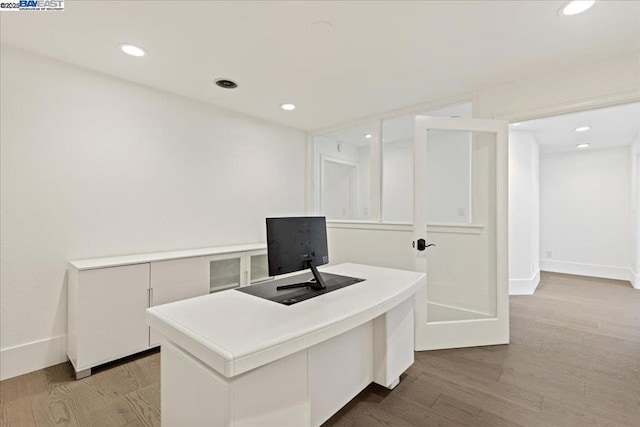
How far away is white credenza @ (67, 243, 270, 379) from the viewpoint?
7.29 feet

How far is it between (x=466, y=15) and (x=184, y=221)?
3107mm

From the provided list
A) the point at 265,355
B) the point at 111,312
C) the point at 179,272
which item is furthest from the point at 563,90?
the point at 111,312

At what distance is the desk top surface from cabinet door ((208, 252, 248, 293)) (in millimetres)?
1452

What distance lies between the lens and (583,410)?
1.87 meters

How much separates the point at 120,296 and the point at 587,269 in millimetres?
7606

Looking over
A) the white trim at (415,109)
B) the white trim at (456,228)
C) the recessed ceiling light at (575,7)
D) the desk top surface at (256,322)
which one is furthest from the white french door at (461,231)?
the desk top surface at (256,322)

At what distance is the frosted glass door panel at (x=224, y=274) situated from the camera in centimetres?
310

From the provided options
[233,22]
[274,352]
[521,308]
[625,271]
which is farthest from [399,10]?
[625,271]

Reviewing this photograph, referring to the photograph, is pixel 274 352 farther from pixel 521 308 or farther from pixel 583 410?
pixel 521 308

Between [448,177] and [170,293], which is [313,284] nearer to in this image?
[170,293]

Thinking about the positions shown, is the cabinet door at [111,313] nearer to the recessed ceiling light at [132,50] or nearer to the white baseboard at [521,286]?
the recessed ceiling light at [132,50]

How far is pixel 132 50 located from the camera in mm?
2279

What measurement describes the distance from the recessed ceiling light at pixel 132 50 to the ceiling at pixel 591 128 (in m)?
4.24
